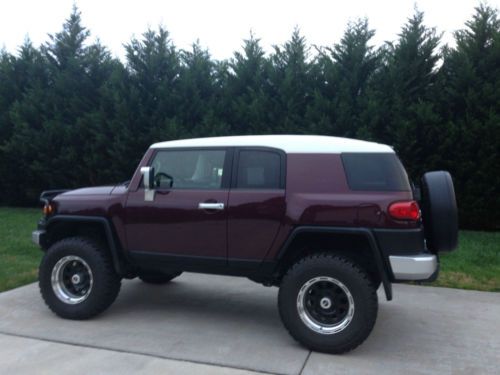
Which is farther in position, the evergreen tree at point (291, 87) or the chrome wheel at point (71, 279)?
the evergreen tree at point (291, 87)

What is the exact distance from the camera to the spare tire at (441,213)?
4.42m

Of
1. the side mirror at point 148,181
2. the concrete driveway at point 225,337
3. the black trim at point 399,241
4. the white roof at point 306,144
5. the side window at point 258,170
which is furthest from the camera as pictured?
the side mirror at point 148,181

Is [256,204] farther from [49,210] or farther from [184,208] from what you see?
[49,210]

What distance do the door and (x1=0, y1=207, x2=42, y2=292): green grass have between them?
96.6 inches

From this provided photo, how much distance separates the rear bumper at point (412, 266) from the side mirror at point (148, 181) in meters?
2.30

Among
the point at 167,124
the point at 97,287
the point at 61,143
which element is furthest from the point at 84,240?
the point at 61,143

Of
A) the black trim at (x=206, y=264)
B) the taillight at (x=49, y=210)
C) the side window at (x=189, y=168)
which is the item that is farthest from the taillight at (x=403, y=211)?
the taillight at (x=49, y=210)

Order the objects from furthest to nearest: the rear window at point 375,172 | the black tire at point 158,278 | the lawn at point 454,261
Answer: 1. the lawn at point 454,261
2. the black tire at point 158,278
3. the rear window at point 375,172

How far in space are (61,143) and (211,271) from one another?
9817 mm

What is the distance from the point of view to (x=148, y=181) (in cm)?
487

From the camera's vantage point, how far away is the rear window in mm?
4309

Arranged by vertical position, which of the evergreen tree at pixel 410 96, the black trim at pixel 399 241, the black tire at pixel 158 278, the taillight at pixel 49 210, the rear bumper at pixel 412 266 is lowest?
the black tire at pixel 158 278

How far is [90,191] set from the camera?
17.5ft

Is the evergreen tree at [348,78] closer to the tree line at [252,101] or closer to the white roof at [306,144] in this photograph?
the tree line at [252,101]
